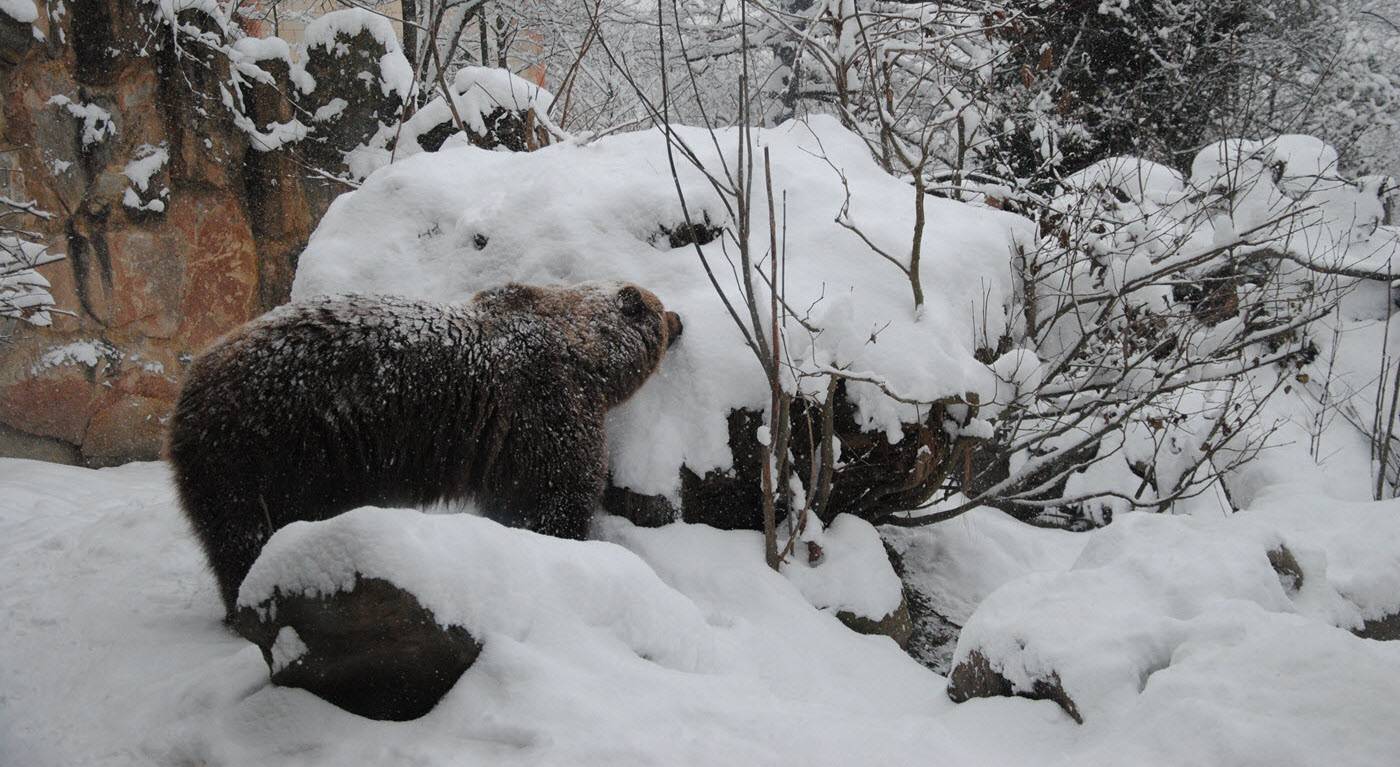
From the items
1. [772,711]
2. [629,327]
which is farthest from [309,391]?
[772,711]

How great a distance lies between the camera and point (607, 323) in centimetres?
408

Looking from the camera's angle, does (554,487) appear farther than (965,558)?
No

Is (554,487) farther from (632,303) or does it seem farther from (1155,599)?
(1155,599)

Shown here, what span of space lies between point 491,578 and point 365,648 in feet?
1.18

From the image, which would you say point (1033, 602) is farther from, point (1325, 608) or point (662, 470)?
point (662, 470)

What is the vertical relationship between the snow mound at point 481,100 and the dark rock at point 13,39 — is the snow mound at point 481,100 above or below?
below

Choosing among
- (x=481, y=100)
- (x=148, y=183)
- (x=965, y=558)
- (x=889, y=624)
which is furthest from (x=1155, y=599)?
(x=148, y=183)

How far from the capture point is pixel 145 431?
7605 mm

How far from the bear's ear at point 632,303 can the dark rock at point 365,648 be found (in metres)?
2.21

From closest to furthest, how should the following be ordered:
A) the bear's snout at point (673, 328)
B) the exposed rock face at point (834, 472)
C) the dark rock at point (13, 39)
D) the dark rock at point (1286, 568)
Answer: the dark rock at point (1286, 568)
the exposed rock face at point (834, 472)
the bear's snout at point (673, 328)
the dark rock at point (13, 39)

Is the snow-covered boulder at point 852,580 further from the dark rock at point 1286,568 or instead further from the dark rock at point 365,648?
the dark rock at point 365,648

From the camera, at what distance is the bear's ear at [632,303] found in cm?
418

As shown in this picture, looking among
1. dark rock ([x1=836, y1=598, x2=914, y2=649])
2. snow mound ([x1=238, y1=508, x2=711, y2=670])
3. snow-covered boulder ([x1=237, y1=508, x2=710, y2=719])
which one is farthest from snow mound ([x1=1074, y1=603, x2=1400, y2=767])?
dark rock ([x1=836, y1=598, x2=914, y2=649])

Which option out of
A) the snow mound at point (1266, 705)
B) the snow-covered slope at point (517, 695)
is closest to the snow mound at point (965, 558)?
the snow-covered slope at point (517, 695)
